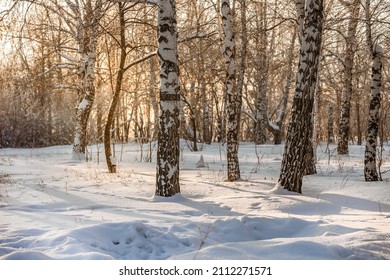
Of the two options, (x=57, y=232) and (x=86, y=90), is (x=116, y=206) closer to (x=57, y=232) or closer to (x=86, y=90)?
(x=57, y=232)

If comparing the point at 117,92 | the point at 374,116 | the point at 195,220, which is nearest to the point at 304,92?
the point at 374,116

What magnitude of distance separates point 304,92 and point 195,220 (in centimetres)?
320

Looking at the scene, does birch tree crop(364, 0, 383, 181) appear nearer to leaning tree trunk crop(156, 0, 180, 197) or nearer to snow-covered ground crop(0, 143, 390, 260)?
snow-covered ground crop(0, 143, 390, 260)

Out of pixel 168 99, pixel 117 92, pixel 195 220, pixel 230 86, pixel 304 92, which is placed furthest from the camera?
pixel 117 92

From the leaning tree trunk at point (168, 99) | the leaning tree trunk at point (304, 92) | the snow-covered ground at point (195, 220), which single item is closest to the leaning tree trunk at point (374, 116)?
the snow-covered ground at point (195, 220)

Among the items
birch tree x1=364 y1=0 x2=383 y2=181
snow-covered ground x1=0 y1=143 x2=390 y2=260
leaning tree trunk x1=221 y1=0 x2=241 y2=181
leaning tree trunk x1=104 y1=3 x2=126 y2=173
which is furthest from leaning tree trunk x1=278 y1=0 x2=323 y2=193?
leaning tree trunk x1=104 y1=3 x2=126 y2=173

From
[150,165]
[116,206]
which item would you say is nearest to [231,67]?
[116,206]

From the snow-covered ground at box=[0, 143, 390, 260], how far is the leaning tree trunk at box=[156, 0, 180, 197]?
416mm

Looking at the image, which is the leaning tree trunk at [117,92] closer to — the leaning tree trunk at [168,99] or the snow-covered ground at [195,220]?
the snow-covered ground at [195,220]

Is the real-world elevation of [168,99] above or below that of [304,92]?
below

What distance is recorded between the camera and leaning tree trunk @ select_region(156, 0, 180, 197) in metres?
6.64

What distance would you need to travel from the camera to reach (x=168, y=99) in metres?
6.69

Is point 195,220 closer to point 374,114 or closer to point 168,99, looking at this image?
point 168,99
